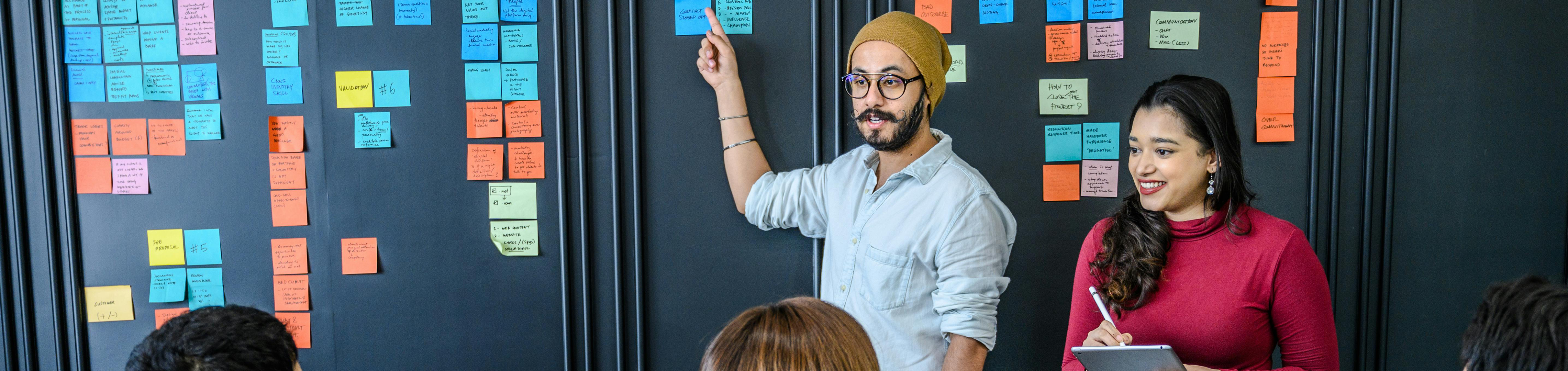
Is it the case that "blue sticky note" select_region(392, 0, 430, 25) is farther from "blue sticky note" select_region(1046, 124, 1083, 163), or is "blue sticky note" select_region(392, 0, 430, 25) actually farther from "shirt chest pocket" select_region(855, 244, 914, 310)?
"blue sticky note" select_region(1046, 124, 1083, 163)

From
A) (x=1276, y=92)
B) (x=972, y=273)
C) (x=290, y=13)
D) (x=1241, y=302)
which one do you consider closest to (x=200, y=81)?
(x=290, y=13)

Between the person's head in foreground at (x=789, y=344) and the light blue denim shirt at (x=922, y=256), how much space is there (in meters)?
0.64

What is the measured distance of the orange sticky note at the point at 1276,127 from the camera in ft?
6.66

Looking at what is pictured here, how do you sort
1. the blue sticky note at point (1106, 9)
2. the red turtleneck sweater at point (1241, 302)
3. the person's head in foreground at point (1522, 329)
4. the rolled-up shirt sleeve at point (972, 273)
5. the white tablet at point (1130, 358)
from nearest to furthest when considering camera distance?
1. the person's head in foreground at point (1522, 329)
2. the white tablet at point (1130, 358)
3. the red turtleneck sweater at point (1241, 302)
4. the rolled-up shirt sleeve at point (972, 273)
5. the blue sticky note at point (1106, 9)

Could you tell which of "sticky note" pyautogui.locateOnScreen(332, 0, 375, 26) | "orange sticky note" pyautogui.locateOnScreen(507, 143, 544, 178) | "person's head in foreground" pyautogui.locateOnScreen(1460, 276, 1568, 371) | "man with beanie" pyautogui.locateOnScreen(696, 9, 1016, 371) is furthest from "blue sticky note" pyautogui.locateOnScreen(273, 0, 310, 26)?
"person's head in foreground" pyautogui.locateOnScreen(1460, 276, 1568, 371)

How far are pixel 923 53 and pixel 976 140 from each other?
0.47 metres

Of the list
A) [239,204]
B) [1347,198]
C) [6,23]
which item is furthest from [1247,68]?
[6,23]

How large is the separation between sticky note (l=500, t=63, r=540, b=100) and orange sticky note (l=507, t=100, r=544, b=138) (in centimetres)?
1

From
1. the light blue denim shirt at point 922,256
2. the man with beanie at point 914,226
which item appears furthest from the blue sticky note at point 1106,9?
the light blue denim shirt at point 922,256

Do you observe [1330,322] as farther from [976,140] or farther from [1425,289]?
[1425,289]

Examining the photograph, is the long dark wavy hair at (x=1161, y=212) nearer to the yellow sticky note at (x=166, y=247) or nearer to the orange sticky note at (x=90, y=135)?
the yellow sticky note at (x=166, y=247)

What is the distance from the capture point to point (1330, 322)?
134 cm

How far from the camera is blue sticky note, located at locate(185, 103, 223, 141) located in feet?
6.89

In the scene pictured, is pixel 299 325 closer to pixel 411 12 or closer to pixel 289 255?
pixel 289 255
